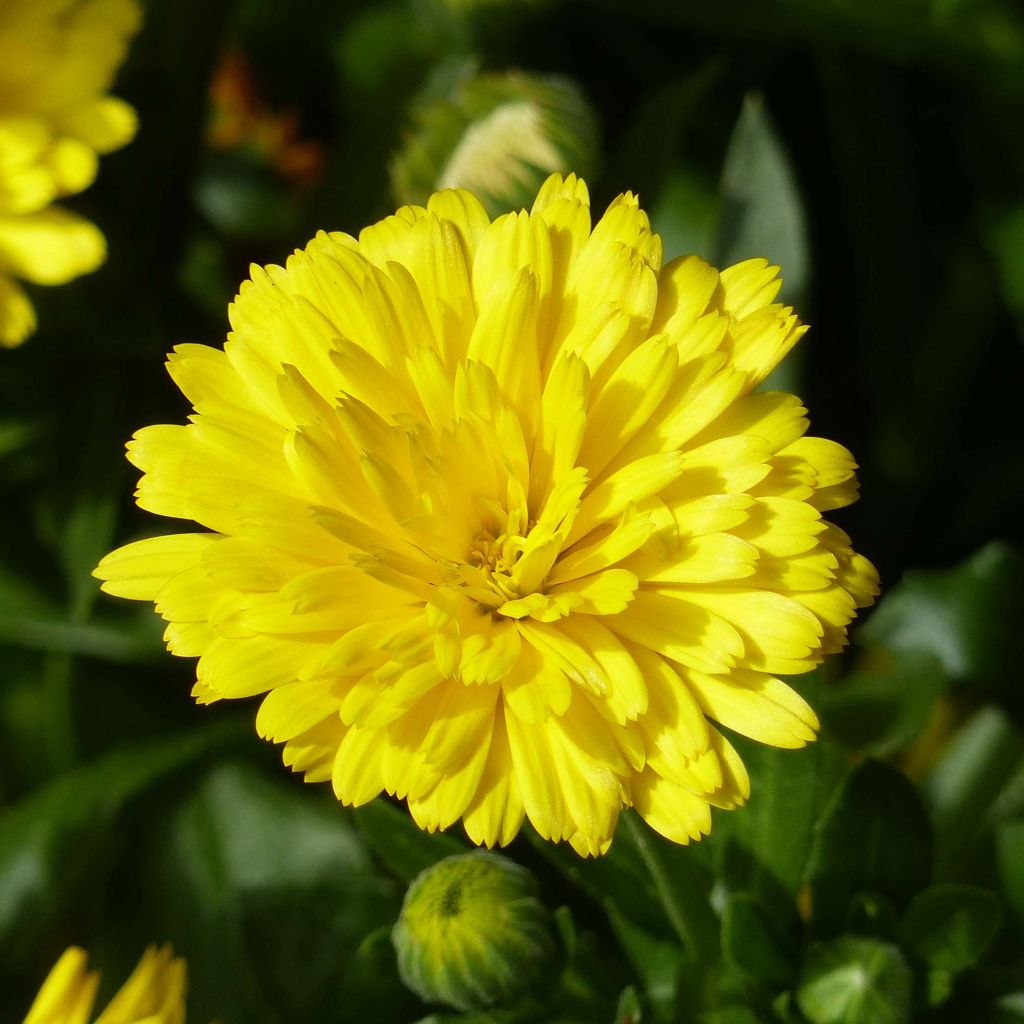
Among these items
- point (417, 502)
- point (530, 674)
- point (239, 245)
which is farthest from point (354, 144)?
point (530, 674)

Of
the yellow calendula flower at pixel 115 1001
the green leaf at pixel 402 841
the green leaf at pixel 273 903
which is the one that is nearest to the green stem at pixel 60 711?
the green leaf at pixel 273 903

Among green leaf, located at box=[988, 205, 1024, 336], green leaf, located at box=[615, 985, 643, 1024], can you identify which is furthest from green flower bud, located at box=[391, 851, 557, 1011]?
green leaf, located at box=[988, 205, 1024, 336]

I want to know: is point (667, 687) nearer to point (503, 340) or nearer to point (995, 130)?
point (503, 340)

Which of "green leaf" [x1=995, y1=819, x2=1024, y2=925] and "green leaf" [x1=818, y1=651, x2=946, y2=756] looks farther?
"green leaf" [x1=818, y1=651, x2=946, y2=756]

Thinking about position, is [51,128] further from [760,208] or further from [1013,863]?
[1013,863]

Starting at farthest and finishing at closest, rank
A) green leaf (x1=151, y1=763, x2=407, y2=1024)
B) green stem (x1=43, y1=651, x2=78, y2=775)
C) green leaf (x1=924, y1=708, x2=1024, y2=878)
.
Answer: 1. green stem (x1=43, y1=651, x2=78, y2=775)
2. green leaf (x1=924, y1=708, x2=1024, y2=878)
3. green leaf (x1=151, y1=763, x2=407, y2=1024)

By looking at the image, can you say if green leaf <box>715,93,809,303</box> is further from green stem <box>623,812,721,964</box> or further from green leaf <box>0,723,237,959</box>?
green leaf <box>0,723,237,959</box>
